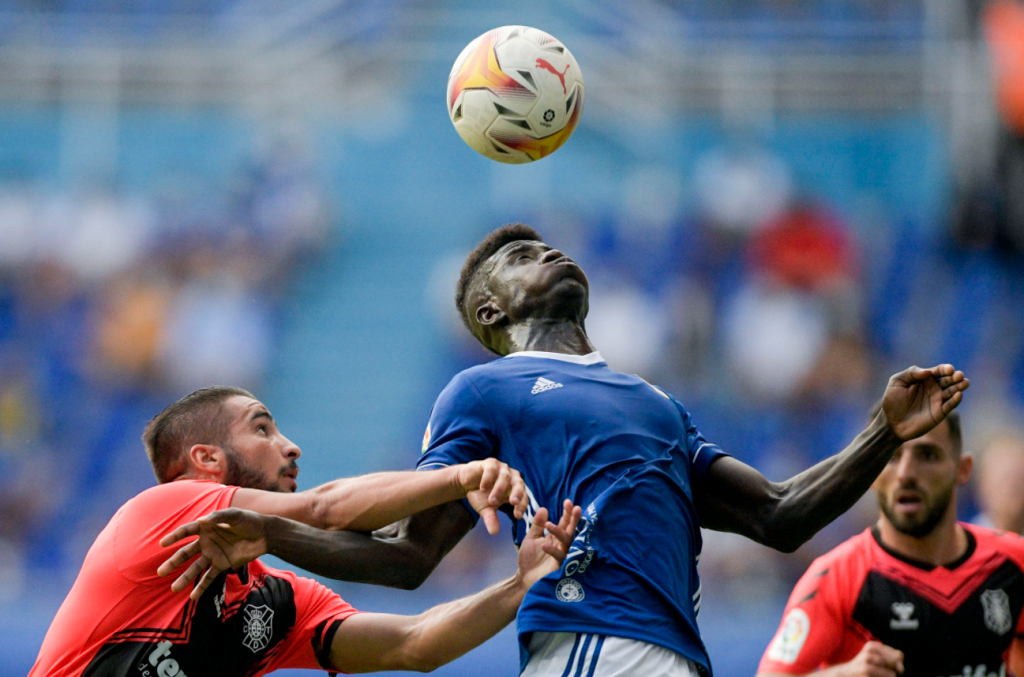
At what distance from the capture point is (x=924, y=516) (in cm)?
581

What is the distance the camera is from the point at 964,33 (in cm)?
1589

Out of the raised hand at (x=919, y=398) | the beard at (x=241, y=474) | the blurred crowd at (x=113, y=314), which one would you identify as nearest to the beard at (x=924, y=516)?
the raised hand at (x=919, y=398)

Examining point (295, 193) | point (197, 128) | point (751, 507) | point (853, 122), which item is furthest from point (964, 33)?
point (751, 507)

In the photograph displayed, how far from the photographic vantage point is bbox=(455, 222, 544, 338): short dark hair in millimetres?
5066

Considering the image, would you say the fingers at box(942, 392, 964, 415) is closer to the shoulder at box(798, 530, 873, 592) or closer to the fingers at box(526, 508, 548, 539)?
the fingers at box(526, 508, 548, 539)

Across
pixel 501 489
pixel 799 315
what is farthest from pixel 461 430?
pixel 799 315

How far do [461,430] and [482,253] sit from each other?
1.13 metres

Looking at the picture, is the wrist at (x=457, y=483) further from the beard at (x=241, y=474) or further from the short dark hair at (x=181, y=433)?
the short dark hair at (x=181, y=433)

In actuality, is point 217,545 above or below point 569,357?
below

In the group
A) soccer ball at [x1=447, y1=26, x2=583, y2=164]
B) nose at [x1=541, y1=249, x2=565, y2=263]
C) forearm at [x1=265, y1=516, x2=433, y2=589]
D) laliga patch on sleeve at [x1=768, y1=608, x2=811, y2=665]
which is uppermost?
soccer ball at [x1=447, y1=26, x2=583, y2=164]

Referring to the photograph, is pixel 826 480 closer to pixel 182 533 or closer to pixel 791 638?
pixel 791 638

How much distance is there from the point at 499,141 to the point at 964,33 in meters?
12.5

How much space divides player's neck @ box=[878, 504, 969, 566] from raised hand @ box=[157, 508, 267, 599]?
10.8ft

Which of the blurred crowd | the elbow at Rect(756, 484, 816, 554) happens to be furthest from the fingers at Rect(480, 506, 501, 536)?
the blurred crowd
